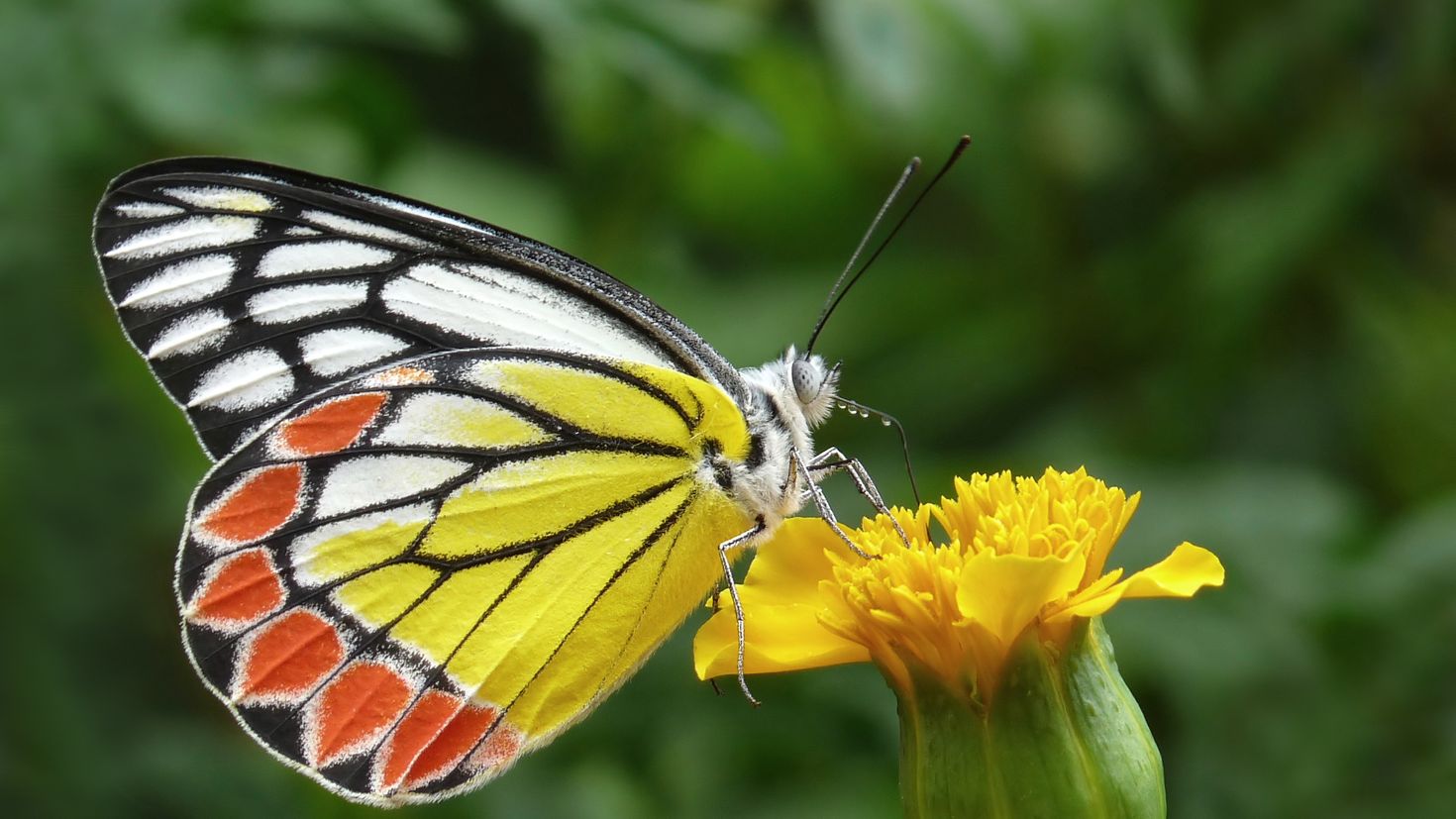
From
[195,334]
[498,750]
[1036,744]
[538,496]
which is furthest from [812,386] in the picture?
[195,334]

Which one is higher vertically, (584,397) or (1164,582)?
(584,397)

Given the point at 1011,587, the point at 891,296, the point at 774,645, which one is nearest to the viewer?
the point at 1011,587

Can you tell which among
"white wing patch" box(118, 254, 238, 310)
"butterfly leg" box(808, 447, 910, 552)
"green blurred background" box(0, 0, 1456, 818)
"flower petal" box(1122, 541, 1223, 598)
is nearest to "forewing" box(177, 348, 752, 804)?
"butterfly leg" box(808, 447, 910, 552)

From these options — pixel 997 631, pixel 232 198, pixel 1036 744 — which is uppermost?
pixel 232 198

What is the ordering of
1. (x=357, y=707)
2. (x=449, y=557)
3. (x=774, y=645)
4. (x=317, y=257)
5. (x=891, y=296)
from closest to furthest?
(x=774, y=645) → (x=357, y=707) → (x=449, y=557) → (x=317, y=257) → (x=891, y=296)

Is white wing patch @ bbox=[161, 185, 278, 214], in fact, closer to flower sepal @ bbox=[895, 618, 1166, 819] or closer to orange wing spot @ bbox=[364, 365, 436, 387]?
orange wing spot @ bbox=[364, 365, 436, 387]

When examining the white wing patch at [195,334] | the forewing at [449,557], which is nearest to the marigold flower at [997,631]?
the forewing at [449,557]

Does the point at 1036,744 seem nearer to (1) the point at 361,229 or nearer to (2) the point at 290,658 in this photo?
(2) the point at 290,658

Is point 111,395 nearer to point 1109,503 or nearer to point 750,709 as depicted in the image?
point 750,709

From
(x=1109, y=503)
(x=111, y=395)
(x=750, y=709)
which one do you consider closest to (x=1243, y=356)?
(x=750, y=709)
